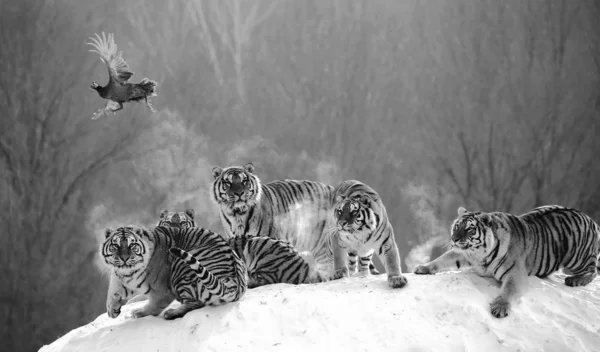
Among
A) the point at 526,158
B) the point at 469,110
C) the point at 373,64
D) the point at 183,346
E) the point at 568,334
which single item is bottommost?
the point at 568,334

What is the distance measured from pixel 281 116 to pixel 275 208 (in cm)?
607

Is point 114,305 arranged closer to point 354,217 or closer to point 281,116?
point 354,217

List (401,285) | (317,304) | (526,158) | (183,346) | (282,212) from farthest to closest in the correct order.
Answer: (526,158), (282,212), (401,285), (317,304), (183,346)

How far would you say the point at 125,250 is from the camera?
353cm

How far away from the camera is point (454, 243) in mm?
3912

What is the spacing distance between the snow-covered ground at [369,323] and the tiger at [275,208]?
74cm

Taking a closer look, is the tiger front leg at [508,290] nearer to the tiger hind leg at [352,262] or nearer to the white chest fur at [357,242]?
the white chest fur at [357,242]

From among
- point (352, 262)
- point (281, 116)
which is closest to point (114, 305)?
point (352, 262)

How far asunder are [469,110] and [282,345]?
27.6 feet

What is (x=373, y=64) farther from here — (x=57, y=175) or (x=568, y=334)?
(x=568, y=334)

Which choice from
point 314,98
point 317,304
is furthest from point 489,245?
point 314,98

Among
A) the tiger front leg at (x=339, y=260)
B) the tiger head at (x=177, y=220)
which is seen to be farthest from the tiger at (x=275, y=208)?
the tiger front leg at (x=339, y=260)

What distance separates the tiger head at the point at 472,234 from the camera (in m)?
3.89

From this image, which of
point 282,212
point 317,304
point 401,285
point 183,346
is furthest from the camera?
point 282,212
